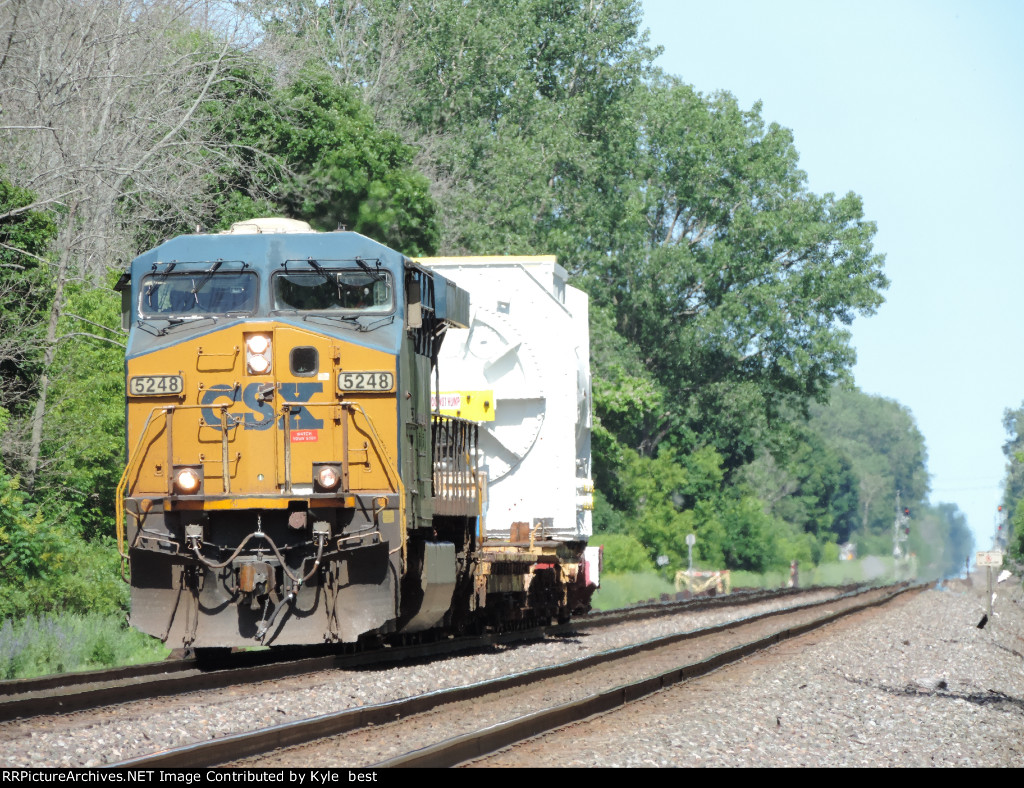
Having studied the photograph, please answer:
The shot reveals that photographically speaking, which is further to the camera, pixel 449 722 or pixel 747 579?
pixel 747 579

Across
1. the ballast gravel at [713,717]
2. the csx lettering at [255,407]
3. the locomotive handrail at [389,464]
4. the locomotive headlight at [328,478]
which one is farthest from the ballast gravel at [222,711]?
the csx lettering at [255,407]

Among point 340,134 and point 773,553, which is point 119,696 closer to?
point 340,134

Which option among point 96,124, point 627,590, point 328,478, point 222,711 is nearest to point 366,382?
point 328,478

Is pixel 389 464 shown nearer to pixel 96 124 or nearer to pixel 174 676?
pixel 174 676

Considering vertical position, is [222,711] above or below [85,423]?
below

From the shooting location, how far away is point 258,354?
1353 cm

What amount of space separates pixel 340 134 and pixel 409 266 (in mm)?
19935

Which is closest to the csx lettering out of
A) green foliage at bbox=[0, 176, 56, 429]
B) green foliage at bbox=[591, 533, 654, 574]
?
green foliage at bbox=[0, 176, 56, 429]

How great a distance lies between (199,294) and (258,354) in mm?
997

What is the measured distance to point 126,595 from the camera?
20391 mm

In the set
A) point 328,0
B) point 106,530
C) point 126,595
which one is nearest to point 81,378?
point 106,530

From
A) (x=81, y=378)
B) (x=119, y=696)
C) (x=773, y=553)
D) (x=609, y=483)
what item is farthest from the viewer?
(x=773, y=553)

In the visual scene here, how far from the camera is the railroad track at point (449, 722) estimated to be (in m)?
8.04

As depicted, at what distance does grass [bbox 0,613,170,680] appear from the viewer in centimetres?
1471
